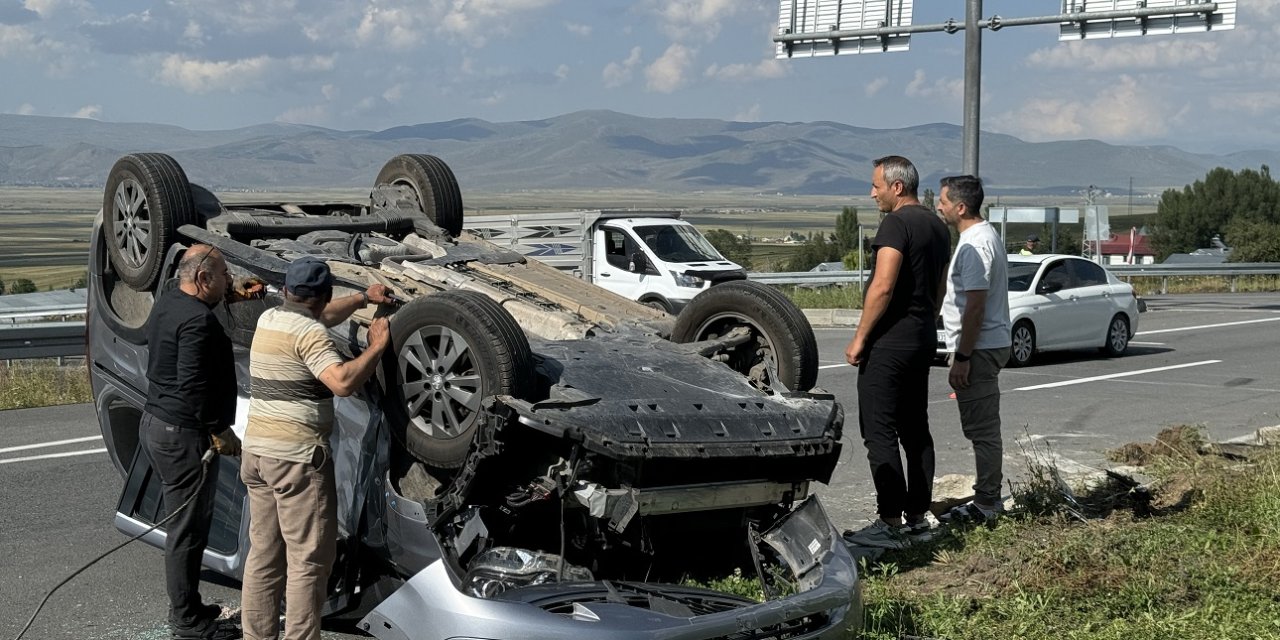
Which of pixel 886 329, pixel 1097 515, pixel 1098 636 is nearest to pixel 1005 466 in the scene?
pixel 1097 515

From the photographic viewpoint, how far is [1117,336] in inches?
714

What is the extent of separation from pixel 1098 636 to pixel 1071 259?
44.5ft

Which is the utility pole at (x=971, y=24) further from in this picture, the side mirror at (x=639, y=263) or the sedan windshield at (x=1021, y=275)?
the side mirror at (x=639, y=263)

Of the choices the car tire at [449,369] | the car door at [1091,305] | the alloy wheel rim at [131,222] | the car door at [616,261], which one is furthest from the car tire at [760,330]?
the car door at [616,261]

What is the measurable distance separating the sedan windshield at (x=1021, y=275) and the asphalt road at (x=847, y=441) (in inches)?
39.4

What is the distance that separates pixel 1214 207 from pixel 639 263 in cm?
9880

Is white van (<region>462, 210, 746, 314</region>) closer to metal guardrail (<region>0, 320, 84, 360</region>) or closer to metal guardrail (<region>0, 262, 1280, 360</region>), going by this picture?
metal guardrail (<region>0, 262, 1280, 360</region>)

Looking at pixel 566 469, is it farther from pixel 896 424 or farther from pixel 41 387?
pixel 41 387

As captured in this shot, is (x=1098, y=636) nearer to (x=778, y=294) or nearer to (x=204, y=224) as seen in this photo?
(x=778, y=294)

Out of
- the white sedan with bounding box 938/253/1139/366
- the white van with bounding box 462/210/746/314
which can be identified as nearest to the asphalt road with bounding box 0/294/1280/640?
the white sedan with bounding box 938/253/1139/366

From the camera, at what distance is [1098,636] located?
18.0 ft

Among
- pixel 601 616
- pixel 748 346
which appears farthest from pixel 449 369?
pixel 748 346

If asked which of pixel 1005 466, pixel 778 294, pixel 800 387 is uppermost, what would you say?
pixel 778 294

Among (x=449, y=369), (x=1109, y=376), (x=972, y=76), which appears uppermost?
(x=972, y=76)
